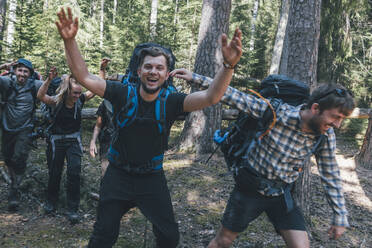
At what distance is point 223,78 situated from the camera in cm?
242

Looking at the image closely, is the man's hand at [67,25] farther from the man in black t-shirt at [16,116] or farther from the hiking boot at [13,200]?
the hiking boot at [13,200]

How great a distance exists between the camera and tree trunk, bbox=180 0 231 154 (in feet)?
27.3

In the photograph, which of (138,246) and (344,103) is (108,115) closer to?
(138,246)

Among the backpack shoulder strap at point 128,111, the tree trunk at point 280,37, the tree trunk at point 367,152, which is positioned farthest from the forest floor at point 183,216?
the tree trunk at point 280,37

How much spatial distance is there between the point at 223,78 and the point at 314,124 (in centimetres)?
99

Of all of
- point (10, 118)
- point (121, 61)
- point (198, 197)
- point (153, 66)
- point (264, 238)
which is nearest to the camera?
point (153, 66)

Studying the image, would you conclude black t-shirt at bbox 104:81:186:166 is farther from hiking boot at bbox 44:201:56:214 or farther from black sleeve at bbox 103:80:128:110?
hiking boot at bbox 44:201:56:214

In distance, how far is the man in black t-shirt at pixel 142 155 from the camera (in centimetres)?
274

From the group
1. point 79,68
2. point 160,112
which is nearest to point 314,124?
point 160,112

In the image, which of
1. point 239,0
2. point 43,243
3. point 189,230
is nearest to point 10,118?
point 43,243

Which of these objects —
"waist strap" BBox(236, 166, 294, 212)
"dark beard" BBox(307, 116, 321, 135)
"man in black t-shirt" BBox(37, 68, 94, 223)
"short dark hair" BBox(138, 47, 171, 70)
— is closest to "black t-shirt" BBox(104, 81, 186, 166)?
"short dark hair" BBox(138, 47, 171, 70)

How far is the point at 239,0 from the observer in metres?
24.1

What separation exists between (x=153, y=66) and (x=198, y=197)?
388cm

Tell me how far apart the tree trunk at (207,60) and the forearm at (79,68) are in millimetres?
5938
